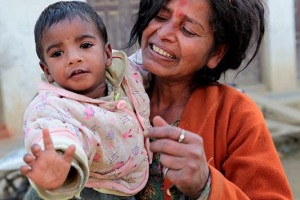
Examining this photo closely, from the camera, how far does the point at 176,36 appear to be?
213 centimetres

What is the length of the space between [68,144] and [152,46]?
74 centimetres

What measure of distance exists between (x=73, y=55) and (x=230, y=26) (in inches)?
25.2

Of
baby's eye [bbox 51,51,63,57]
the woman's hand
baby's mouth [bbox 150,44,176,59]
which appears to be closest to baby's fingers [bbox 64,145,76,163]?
the woman's hand

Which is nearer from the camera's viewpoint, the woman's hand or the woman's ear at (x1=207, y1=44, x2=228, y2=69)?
the woman's hand

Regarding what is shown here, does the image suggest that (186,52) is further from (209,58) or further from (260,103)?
(260,103)

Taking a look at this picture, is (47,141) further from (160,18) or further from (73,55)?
(160,18)

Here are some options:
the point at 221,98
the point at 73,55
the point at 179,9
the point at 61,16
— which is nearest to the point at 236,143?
the point at 221,98

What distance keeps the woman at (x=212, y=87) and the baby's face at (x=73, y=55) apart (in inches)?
10.8

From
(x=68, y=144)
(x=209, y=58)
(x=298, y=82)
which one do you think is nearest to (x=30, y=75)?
(x=298, y=82)

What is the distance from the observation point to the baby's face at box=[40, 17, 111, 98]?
6.28ft

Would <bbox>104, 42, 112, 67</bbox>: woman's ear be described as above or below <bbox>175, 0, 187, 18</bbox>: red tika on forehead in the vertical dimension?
below

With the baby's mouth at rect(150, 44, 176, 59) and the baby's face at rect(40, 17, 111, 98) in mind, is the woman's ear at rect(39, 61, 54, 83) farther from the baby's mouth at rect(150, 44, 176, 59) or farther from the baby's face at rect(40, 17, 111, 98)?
the baby's mouth at rect(150, 44, 176, 59)

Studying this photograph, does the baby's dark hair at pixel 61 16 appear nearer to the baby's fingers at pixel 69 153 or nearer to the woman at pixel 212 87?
the woman at pixel 212 87

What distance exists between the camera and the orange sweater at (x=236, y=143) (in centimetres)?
196
